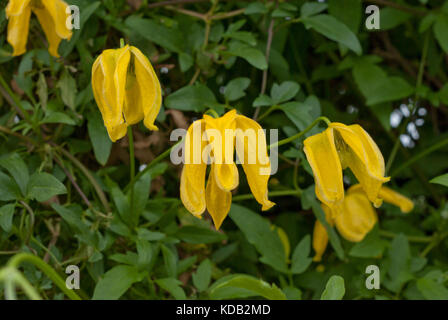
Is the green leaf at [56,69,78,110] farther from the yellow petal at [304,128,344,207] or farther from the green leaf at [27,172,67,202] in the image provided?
the yellow petal at [304,128,344,207]

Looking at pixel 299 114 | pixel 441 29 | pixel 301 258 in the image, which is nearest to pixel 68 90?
pixel 299 114

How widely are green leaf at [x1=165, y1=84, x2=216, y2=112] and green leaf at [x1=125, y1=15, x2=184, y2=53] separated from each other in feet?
0.30

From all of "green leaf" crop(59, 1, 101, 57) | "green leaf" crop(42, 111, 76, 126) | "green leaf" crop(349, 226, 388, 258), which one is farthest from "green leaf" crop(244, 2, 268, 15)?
"green leaf" crop(349, 226, 388, 258)

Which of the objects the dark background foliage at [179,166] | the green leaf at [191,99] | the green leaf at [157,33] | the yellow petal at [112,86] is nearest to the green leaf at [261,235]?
the dark background foliage at [179,166]

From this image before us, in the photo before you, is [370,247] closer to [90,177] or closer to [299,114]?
[299,114]

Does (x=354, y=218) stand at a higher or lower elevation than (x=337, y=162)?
lower

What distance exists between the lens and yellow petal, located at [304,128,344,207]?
2.34 feet

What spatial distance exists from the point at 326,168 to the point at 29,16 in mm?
474

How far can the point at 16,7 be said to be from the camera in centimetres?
82

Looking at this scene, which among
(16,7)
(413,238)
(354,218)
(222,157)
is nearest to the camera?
(222,157)

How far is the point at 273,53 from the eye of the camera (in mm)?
1183

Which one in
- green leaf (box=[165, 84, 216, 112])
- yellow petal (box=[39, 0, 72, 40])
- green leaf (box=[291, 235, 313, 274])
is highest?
yellow petal (box=[39, 0, 72, 40])
